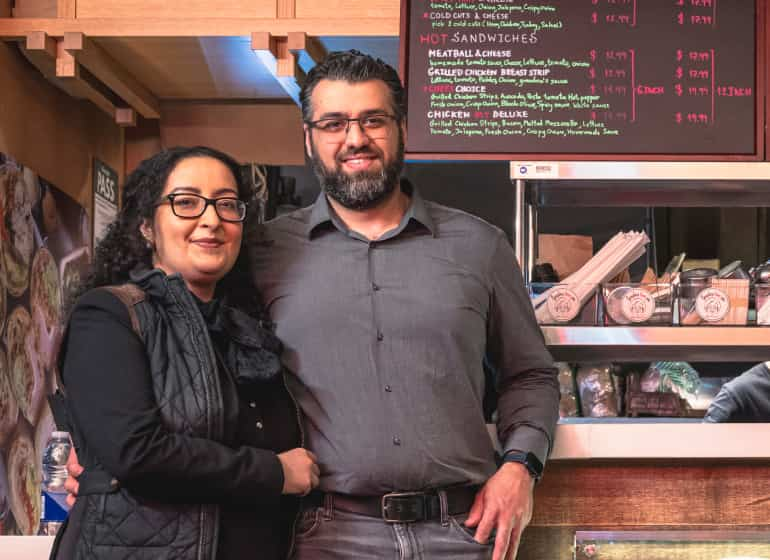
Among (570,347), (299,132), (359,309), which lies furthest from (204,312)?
(299,132)

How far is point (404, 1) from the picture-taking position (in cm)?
308

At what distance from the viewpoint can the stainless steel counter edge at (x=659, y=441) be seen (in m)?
2.12

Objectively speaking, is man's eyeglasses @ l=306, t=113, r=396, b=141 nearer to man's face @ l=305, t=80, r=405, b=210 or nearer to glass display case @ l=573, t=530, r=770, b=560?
man's face @ l=305, t=80, r=405, b=210

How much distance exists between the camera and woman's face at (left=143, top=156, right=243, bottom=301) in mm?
1698

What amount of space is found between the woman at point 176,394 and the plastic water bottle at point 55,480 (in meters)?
0.86

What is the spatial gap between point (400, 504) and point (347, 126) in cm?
69

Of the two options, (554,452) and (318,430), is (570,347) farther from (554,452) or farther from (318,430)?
(318,430)

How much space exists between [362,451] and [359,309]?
0.85 feet

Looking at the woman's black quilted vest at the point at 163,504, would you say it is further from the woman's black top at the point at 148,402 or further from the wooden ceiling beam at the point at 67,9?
the wooden ceiling beam at the point at 67,9

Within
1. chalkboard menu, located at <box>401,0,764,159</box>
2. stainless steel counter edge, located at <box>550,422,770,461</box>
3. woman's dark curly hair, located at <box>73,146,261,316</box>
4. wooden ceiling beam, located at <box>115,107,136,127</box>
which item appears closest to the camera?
woman's dark curly hair, located at <box>73,146,261,316</box>

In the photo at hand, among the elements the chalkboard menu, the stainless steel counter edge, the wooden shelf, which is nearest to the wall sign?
the chalkboard menu

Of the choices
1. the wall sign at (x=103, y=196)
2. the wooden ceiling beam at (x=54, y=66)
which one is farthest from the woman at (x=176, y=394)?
the wall sign at (x=103, y=196)

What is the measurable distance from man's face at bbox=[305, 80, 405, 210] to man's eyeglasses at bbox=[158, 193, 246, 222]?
242mm

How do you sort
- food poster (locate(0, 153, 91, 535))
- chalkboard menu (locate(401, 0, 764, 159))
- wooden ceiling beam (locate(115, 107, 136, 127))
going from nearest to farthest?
1. chalkboard menu (locate(401, 0, 764, 159))
2. food poster (locate(0, 153, 91, 535))
3. wooden ceiling beam (locate(115, 107, 136, 127))
